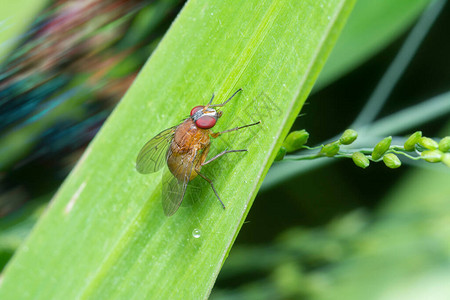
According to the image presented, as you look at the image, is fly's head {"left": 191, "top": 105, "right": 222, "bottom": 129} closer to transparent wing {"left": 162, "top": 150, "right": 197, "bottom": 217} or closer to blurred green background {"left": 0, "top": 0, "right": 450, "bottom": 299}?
transparent wing {"left": 162, "top": 150, "right": 197, "bottom": 217}

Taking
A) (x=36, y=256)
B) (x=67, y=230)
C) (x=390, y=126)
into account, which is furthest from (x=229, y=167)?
(x=390, y=126)

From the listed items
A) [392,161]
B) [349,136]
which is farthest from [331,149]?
[392,161]

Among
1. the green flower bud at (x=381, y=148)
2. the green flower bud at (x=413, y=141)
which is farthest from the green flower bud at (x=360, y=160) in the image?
the green flower bud at (x=413, y=141)

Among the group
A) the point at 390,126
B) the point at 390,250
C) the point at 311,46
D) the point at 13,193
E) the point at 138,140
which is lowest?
the point at 390,250

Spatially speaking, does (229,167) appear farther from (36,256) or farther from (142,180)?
(36,256)

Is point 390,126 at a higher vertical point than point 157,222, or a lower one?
lower

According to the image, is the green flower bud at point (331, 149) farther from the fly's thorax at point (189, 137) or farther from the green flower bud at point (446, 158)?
the fly's thorax at point (189, 137)

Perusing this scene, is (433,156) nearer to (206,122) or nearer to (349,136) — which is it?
(349,136)
